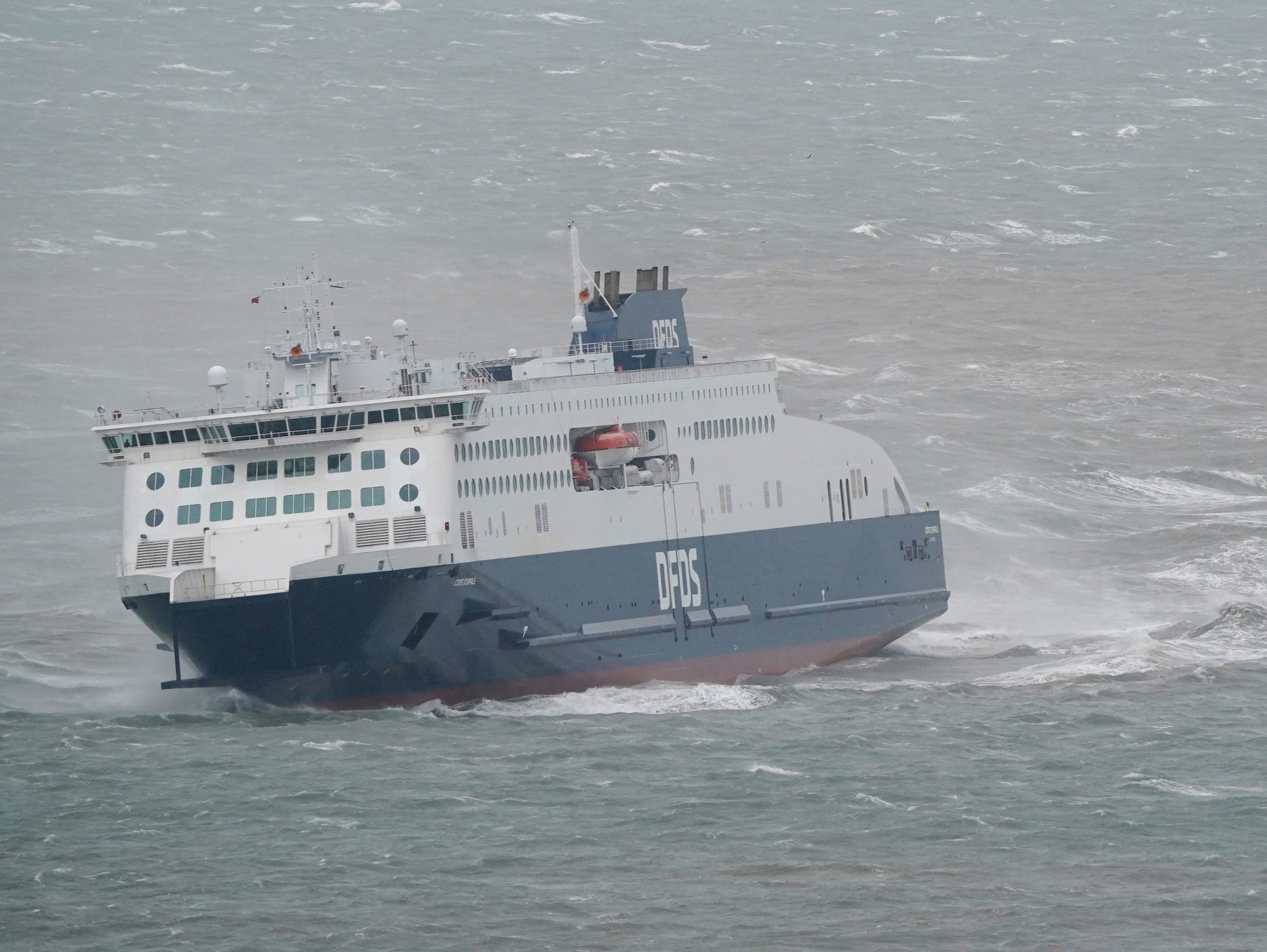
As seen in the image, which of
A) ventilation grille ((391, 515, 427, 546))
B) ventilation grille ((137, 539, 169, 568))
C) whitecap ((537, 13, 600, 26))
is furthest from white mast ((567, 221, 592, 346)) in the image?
whitecap ((537, 13, 600, 26))

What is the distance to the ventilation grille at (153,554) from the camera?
116 ft

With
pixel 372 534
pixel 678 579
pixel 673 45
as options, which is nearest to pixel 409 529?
pixel 372 534

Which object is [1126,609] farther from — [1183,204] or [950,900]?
[1183,204]

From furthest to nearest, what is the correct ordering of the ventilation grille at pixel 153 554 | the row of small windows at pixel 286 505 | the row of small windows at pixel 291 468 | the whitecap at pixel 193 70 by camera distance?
the whitecap at pixel 193 70 → the row of small windows at pixel 291 468 → the row of small windows at pixel 286 505 → the ventilation grille at pixel 153 554

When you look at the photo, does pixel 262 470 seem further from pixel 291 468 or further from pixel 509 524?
pixel 509 524

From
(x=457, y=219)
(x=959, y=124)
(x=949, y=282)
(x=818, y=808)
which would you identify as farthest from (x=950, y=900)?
(x=959, y=124)

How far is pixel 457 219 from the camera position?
7881 cm

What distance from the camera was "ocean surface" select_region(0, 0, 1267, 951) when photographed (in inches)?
1051

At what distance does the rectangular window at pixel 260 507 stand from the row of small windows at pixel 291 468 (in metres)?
0.46

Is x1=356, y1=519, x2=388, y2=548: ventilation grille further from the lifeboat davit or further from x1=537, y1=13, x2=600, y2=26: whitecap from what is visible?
x1=537, y1=13, x2=600, y2=26: whitecap

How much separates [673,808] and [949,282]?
48.4m

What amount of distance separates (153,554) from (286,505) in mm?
2680

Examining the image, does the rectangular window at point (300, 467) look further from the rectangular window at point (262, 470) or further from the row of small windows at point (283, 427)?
the row of small windows at point (283, 427)

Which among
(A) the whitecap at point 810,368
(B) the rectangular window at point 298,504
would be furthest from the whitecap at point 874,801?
(A) the whitecap at point 810,368
